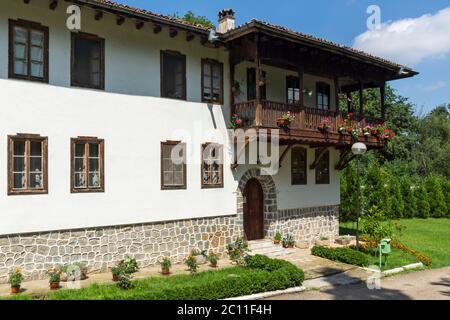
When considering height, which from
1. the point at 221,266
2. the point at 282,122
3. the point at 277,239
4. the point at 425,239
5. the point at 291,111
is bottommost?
the point at 425,239

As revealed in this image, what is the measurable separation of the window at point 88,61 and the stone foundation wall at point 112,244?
163 inches

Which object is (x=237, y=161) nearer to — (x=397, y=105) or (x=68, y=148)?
(x=68, y=148)

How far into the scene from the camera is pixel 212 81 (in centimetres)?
1533

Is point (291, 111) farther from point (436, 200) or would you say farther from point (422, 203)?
point (436, 200)

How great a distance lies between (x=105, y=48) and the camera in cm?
1276

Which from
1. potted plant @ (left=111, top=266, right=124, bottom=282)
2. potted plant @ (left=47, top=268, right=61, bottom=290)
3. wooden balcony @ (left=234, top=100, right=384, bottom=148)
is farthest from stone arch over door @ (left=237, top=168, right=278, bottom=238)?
potted plant @ (left=47, top=268, right=61, bottom=290)

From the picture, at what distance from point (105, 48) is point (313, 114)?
772 centimetres

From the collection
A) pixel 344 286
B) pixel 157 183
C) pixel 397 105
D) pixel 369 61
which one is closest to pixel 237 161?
pixel 157 183

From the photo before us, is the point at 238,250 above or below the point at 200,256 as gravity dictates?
Answer: above

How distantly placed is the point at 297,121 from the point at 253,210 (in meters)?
3.85

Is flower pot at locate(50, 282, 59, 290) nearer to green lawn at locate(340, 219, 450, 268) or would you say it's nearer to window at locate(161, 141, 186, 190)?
window at locate(161, 141, 186, 190)

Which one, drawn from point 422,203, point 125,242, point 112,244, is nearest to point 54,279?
point 112,244

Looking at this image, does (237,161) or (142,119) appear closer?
(142,119)

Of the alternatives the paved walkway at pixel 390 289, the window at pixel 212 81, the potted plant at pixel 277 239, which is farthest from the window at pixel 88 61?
the potted plant at pixel 277 239
